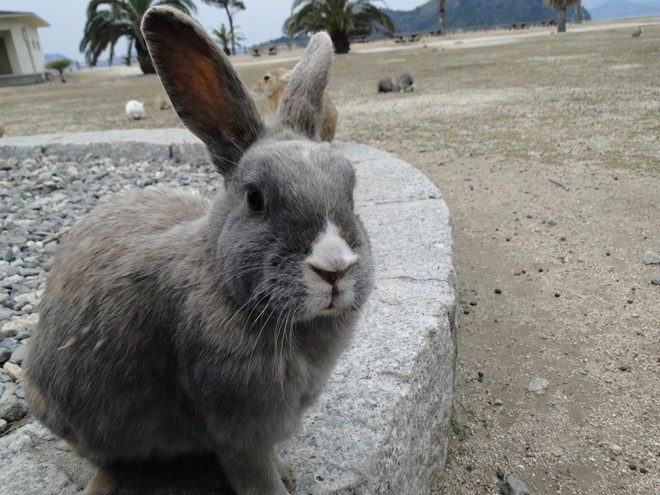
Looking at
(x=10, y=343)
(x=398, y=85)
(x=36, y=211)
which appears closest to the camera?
(x=10, y=343)

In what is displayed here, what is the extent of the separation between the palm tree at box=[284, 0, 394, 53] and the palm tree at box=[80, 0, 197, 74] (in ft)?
20.1

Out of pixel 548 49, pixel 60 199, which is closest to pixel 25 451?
pixel 60 199

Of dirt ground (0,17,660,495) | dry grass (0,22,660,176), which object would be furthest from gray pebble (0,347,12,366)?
dry grass (0,22,660,176)

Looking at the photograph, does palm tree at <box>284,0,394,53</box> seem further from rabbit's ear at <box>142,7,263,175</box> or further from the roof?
rabbit's ear at <box>142,7,263,175</box>

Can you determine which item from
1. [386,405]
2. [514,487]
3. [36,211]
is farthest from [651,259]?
[36,211]

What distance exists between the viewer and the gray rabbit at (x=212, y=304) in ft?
5.10

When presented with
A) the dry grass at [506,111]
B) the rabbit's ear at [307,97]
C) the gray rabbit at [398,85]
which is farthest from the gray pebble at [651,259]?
the gray rabbit at [398,85]

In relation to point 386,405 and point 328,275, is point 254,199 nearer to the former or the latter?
point 328,275

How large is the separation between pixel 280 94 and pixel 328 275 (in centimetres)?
605

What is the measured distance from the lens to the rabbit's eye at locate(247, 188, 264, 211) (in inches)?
65.3

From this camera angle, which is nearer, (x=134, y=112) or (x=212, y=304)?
(x=212, y=304)

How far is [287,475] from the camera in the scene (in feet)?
6.30

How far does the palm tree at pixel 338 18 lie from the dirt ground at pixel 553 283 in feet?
77.5

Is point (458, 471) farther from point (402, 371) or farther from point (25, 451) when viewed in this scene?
point (25, 451)
